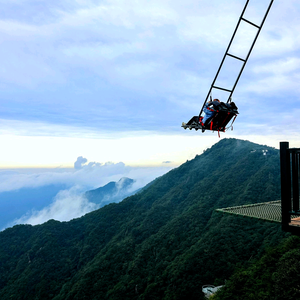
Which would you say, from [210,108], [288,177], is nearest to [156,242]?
[210,108]

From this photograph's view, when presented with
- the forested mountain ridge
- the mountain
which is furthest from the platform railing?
the forested mountain ridge

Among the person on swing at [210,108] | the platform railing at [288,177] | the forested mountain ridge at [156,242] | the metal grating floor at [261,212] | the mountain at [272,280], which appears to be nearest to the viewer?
the platform railing at [288,177]

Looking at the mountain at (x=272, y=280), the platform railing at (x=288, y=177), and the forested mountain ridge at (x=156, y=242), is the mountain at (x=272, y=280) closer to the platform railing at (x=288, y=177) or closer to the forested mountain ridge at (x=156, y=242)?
the forested mountain ridge at (x=156, y=242)

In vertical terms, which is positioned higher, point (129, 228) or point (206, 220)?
point (206, 220)

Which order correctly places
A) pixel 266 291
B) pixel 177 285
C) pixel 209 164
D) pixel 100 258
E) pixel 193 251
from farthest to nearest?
pixel 209 164, pixel 100 258, pixel 193 251, pixel 177 285, pixel 266 291

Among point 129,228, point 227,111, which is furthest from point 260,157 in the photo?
point 227,111

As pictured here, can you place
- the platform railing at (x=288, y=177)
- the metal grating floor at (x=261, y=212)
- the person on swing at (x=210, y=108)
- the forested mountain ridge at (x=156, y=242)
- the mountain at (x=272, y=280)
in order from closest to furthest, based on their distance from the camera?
the platform railing at (x=288, y=177), the person on swing at (x=210, y=108), the metal grating floor at (x=261, y=212), the mountain at (x=272, y=280), the forested mountain ridge at (x=156, y=242)

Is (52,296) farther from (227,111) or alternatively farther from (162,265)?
(227,111)

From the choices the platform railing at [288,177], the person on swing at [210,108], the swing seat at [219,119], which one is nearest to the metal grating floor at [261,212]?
the platform railing at [288,177]
